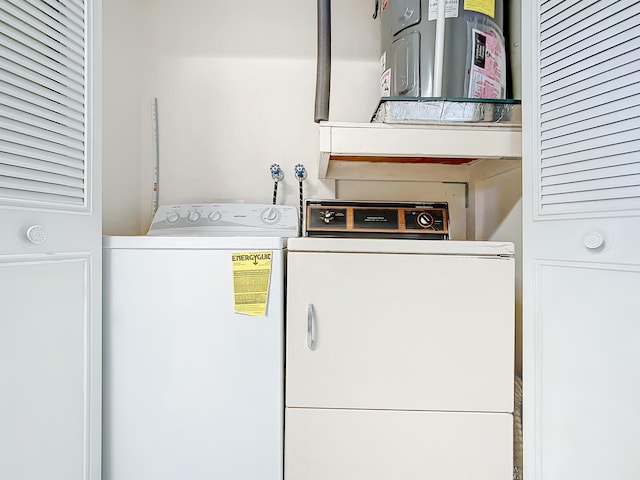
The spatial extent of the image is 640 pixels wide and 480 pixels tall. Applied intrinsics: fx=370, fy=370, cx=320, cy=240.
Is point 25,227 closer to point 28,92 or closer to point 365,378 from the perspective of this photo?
point 28,92

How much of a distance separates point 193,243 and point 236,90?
0.89 metres

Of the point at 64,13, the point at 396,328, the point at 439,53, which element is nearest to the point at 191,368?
the point at 396,328

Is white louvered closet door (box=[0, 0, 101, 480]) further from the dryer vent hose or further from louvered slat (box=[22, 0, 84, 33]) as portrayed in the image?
the dryer vent hose

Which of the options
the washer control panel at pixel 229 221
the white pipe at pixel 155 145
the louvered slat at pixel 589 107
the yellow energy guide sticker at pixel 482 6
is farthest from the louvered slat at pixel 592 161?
the white pipe at pixel 155 145

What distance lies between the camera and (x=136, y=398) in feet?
3.29

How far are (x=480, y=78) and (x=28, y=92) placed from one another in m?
1.14

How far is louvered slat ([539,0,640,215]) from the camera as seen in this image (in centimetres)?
73

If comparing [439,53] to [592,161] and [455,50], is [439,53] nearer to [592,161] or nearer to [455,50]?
[455,50]

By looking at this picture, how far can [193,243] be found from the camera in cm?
100

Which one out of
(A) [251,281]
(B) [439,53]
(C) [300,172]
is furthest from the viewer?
(C) [300,172]

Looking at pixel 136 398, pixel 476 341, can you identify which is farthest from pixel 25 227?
pixel 476 341

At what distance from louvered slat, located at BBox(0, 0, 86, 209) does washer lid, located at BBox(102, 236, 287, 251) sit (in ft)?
0.50

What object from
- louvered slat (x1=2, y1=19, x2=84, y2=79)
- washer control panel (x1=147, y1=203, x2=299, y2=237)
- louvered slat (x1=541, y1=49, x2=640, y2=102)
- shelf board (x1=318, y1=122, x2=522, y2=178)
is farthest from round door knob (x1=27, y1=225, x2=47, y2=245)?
louvered slat (x1=541, y1=49, x2=640, y2=102)

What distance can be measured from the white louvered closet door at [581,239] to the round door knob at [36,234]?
1.12 metres
